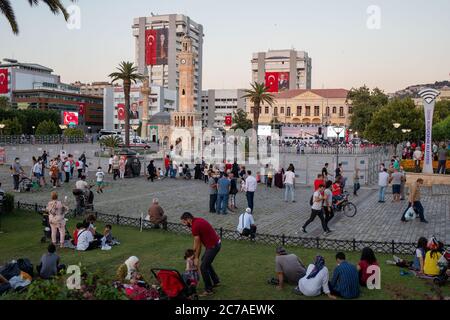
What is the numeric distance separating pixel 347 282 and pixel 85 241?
6754mm

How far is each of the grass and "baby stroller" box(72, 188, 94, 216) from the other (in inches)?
63.3

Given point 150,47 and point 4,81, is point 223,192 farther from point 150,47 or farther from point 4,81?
point 150,47

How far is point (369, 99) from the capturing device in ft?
248

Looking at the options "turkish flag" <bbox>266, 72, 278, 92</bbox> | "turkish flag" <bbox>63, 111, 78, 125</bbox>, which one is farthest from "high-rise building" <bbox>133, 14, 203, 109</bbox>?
"turkish flag" <bbox>63, 111, 78, 125</bbox>

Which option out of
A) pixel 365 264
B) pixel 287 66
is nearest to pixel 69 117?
pixel 287 66

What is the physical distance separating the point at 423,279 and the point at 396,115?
151ft

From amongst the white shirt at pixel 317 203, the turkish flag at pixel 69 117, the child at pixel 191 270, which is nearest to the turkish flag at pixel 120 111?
the turkish flag at pixel 69 117

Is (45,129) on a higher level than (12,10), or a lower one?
lower

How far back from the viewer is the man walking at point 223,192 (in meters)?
17.0

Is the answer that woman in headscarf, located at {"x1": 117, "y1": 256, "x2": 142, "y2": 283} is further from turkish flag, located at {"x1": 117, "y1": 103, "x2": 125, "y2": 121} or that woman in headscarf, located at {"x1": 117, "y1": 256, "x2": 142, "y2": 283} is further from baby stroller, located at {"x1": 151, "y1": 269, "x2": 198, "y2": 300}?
turkish flag, located at {"x1": 117, "y1": 103, "x2": 125, "y2": 121}

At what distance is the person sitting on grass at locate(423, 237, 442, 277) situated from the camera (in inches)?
358

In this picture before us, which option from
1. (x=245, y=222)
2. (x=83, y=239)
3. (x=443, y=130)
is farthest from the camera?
(x=443, y=130)

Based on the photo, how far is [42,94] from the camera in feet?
376

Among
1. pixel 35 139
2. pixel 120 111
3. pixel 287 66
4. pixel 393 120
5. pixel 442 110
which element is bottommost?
pixel 35 139
